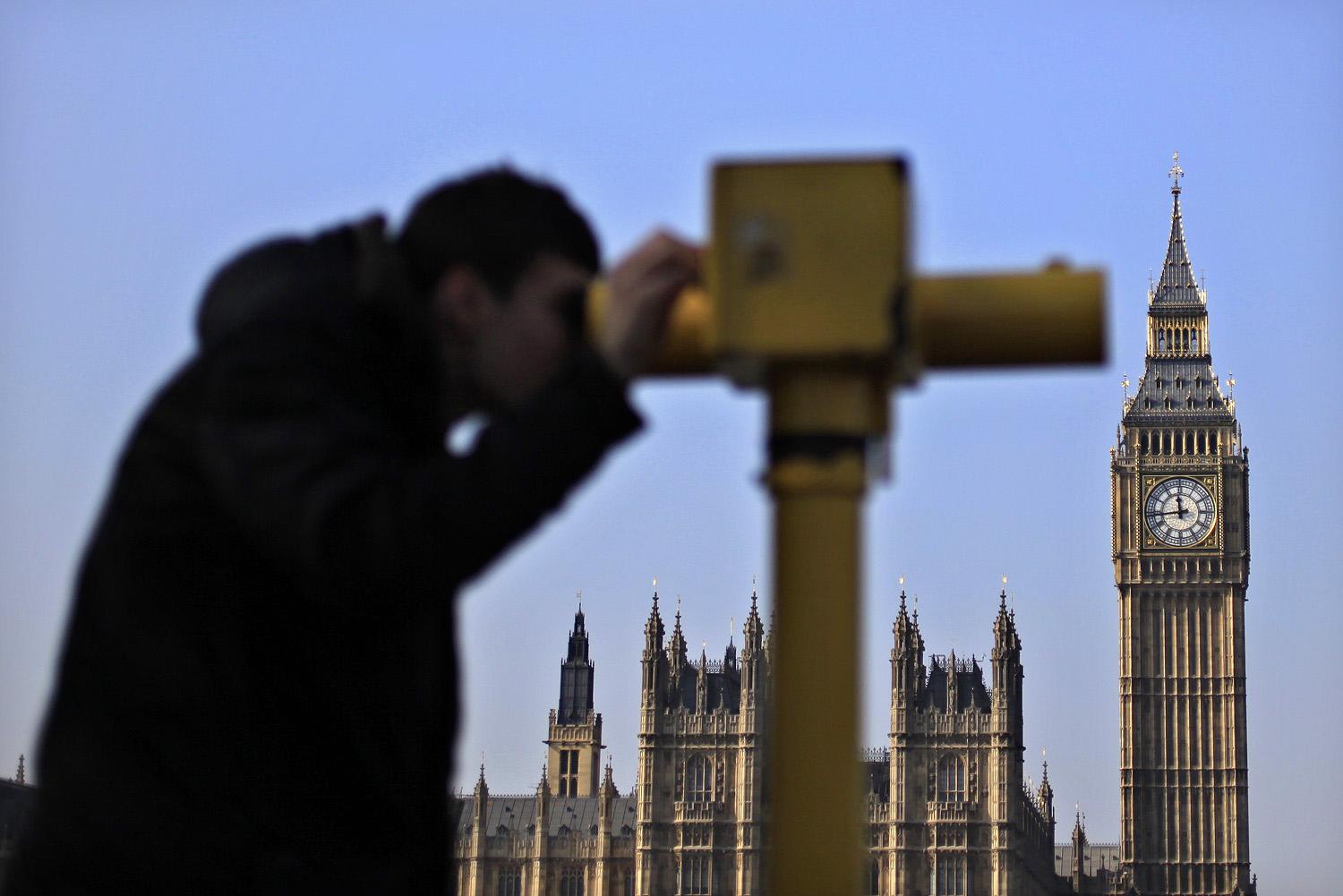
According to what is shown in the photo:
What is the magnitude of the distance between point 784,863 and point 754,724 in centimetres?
5712

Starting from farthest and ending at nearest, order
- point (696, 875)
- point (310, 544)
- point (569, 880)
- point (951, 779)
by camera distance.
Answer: point (569, 880)
point (951, 779)
point (696, 875)
point (310, 544)

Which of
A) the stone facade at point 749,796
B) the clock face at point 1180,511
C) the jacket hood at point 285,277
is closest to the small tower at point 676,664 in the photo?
the stone facade at point 749,796

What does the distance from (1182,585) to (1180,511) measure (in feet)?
6.72

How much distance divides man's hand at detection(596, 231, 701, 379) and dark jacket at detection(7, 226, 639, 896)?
0.02 metres

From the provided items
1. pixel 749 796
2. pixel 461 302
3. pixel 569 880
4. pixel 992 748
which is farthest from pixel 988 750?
pixel 461 302

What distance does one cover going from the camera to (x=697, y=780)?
58562 mm

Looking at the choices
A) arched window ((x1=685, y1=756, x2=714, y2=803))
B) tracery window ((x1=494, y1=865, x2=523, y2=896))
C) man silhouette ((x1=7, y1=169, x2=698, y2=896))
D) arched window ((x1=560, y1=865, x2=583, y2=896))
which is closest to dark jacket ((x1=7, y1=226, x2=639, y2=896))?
man silhouette ((x1=7, y1=169, x2=698, y2=896))

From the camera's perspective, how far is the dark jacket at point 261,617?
2.03 meters

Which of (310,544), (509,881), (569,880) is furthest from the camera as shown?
(509,881)

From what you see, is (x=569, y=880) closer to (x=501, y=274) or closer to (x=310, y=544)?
(x=501, y=274)

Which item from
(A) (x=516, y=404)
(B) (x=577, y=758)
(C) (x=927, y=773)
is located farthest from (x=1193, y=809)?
(A) (x=516, y=404)

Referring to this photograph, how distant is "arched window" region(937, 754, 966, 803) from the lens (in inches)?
2272

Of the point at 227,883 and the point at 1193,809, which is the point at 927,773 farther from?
the point at 227,883

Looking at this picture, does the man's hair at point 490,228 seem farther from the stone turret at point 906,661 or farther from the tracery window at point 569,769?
the tracery window at point 569,769
